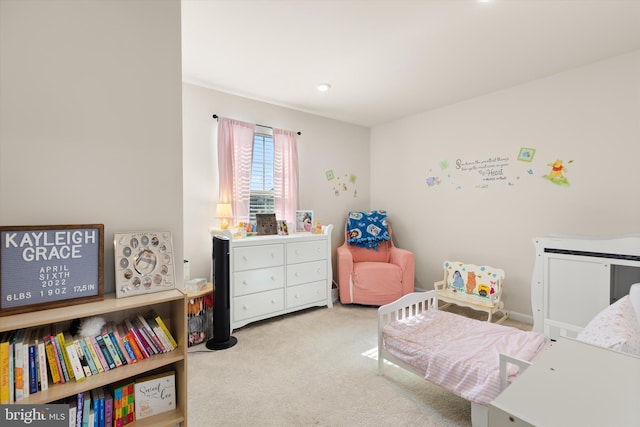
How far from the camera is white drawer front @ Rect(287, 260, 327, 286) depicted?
328 centimetres

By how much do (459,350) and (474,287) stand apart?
166cm

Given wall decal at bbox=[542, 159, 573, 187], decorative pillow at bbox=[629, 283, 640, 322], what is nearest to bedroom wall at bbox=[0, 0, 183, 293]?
decorative pillow at bbox=[629, 283, 640, 322]

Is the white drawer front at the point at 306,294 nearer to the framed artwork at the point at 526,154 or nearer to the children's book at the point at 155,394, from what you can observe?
the children's book at the point at 155,394

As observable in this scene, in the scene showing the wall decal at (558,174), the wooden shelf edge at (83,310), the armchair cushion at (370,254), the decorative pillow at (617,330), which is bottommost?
the armchair cushion at (370,254)

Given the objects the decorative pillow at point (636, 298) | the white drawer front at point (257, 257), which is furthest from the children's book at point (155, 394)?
the decorative pillow at point (636, 298)

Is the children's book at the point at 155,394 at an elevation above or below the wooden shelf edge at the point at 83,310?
below

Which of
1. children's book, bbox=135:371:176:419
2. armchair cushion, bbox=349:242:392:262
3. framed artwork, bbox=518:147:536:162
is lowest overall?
children's book, bbox=135:371:176:419

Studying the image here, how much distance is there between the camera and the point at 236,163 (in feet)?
10.8

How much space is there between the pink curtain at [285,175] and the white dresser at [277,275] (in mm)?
453

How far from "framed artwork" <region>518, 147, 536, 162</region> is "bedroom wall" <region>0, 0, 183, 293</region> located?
3.33 metres

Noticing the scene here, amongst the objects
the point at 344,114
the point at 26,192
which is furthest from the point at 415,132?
the point at 26,192

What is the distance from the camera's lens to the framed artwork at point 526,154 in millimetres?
3010

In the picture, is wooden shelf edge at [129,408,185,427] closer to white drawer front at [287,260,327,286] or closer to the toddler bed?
the toddler bed

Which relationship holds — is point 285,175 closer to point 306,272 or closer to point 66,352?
point 306,272
